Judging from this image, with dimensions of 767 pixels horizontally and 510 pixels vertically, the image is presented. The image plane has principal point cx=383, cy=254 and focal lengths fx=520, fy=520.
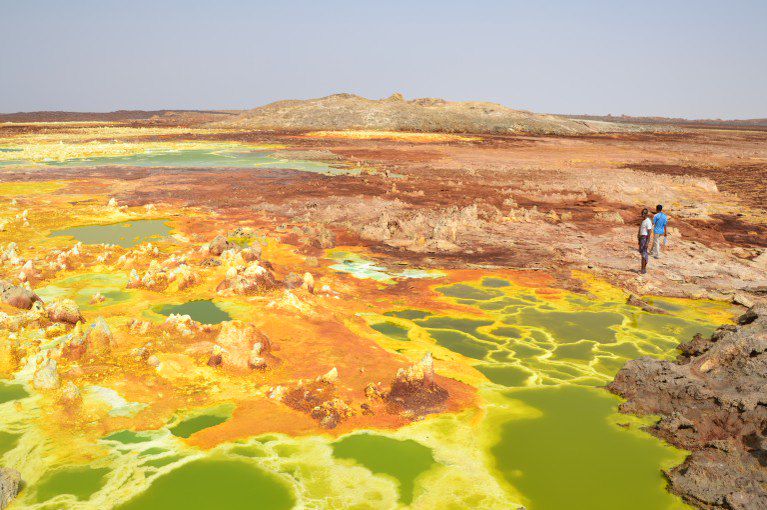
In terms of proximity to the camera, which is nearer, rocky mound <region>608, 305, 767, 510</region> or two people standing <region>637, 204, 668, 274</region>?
rocky mound <region>608, 305, 767, 510</region>

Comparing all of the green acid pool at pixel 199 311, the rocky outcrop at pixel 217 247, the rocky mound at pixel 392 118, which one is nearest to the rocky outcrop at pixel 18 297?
the green acid pool at pixel 199 311

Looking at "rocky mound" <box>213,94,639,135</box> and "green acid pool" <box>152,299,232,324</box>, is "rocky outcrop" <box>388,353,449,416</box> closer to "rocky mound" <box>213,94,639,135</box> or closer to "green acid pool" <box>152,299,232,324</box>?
"green acid pool" <box>152,299,232,324</box>

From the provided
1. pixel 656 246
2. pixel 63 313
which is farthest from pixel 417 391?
pixel 656 246

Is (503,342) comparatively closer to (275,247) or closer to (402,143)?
(275,247)

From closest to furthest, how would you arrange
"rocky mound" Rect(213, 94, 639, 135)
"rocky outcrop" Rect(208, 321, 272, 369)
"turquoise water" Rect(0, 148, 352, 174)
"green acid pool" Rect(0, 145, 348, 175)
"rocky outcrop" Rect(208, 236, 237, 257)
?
"rocky outcrop" Rect(208, 321, 272, 369), "rocky outcrop" Rect(208, 236, 237, 257), "green acid pool" Rect(0, 145, 348, 175), "turquoise water" Rect(0, 148, 352, 174), "rocky mound" Rect(213, 94, 639, 135)

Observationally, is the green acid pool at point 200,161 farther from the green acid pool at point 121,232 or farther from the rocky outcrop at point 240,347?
the rocky outcrop at point 240,347

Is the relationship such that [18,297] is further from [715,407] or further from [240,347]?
[715,407]

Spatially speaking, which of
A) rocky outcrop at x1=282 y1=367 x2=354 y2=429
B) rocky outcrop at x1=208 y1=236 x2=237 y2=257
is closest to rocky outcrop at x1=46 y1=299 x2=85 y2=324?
rocky outcrop at x1=282 y1=367 x2=354 y2=429
